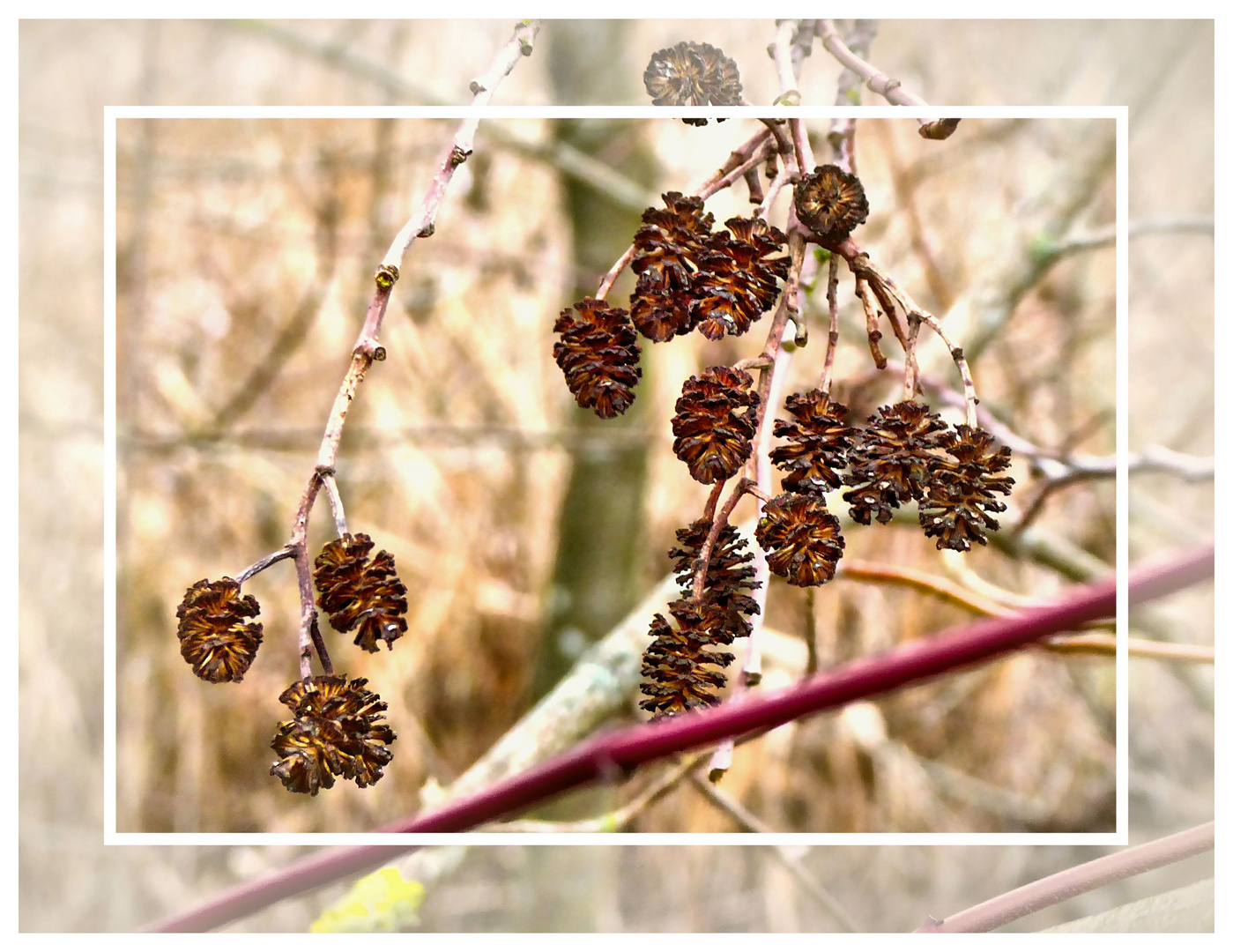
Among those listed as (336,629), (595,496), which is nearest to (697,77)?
(336,629)

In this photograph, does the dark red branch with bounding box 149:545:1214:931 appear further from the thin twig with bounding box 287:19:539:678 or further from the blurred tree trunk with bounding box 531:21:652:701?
the blurred tree trunk with bounding box 531:21:652:701

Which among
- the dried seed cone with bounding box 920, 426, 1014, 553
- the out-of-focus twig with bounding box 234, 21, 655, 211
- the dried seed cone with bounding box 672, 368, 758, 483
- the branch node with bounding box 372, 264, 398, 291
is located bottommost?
the dried seed cone with bounding box 920, 426, 1014, 553

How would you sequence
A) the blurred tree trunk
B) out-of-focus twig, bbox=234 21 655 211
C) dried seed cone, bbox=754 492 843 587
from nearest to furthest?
dried seed cone, bbox=754 492 843 587, out-of-focus twig, bbox=234 21 655 211, the blurred tree trunk

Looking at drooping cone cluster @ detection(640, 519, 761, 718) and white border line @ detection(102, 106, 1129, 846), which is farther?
white border line @ detection(102, 106, 1129, 846)

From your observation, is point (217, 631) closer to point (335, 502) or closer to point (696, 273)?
point (335, 502)

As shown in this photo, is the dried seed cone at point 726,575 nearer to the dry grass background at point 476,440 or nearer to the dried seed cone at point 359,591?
the dried seed cone at point 359,591

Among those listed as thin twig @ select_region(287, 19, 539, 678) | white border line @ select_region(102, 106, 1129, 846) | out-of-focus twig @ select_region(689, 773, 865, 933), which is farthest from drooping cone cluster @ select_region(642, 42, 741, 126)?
out-of-focus twig @ select_region(689, 773, 865, 933)

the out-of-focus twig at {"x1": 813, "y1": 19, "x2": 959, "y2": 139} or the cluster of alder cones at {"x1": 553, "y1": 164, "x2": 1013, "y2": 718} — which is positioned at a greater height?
the out-of-focus twig at {"x1": 813, "y1": 19, "x2": 959, "y2": 139}
